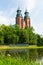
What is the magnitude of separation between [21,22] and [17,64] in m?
120

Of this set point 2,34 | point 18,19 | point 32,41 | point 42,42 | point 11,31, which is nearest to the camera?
point 2,34

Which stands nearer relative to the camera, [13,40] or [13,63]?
[13,63]

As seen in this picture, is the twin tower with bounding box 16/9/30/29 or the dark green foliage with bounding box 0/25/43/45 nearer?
the dark green foliage with bounding box 0/25/43/45

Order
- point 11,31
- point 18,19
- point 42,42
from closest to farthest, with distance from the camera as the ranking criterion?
1. point 11,31
2. point 42,42
3. point 18,19

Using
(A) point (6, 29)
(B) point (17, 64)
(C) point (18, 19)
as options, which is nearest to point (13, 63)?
(B) point (17, 64)

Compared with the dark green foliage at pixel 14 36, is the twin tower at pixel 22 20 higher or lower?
higher

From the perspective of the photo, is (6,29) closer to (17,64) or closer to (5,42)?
(5,42)

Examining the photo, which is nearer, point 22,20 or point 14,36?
point 14,36

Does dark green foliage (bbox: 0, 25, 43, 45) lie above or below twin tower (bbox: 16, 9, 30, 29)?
below

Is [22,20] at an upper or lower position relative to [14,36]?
upper

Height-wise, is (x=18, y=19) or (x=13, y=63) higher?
(x=18, y=19)

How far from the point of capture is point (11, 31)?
228 feet

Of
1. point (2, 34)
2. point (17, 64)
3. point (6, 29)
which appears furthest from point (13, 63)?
point (6, 29)

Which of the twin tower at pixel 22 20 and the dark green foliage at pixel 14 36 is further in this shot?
the twin tower at pixel 22 20
